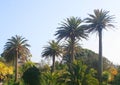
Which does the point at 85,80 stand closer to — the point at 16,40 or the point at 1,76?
the point at 16,40

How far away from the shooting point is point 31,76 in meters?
59.0

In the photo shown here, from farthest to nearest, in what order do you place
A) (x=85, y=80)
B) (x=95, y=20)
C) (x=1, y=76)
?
(x=1, y=76)
(x=95, y=20)
(x=85, y=80)

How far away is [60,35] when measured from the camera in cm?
7738

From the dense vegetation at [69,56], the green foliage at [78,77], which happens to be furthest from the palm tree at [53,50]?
the green foliage at [78,77]

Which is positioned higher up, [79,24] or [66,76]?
[79,24]

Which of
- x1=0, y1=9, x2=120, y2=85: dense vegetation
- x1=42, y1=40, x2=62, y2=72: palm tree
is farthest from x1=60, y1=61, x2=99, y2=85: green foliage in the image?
x1=42, y1=40, x2=62, y2=72: palm tree

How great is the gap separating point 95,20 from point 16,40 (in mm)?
27458

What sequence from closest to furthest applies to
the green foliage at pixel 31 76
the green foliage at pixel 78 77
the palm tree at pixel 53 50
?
the green foliage at pixel 31 76, the green foliage at pixel 78 77, the palm tree at pixel 53 50

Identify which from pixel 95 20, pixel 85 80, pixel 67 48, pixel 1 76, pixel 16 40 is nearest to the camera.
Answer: pixel 85 80

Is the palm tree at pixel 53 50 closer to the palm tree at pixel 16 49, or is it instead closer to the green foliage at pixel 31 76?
the palm tree at pixel 16 49

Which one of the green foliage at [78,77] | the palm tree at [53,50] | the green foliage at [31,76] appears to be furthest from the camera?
the palm tree at [53,50]

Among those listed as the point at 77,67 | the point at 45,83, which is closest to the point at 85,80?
the point at 77,67

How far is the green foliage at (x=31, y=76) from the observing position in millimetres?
58709

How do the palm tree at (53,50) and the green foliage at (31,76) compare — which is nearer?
the green foliage at (31,76)
